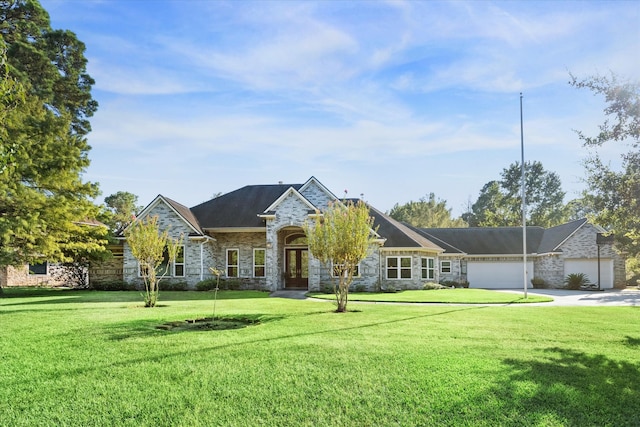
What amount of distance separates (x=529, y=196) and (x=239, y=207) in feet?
168

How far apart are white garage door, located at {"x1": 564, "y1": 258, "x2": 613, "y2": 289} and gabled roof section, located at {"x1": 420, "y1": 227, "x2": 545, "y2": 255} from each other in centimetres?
310

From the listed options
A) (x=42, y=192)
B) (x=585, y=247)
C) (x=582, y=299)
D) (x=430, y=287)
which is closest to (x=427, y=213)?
(x=585, y=247)

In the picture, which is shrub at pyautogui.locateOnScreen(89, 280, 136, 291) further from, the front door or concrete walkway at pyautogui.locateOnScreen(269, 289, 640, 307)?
the front door

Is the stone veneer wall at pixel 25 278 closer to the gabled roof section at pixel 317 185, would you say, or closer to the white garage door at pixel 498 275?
the gabled roof section at pixel 317 185

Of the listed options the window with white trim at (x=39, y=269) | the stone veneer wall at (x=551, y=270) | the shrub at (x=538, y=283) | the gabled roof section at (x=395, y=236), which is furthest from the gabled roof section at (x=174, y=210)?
the stone veneer wall at (x=551, y=270)

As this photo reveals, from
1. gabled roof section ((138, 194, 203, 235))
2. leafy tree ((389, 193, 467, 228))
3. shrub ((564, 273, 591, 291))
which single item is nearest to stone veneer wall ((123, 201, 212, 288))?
gabled roof section ((138, 194, 203, 235))

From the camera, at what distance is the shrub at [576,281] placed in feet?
111

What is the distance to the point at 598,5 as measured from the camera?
1059 centimetres

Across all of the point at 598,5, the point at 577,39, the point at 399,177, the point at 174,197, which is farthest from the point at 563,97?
the point at 174,197

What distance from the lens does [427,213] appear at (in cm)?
5706

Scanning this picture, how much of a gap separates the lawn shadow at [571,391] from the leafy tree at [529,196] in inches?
2291

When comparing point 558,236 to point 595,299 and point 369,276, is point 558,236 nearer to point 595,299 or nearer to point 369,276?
point 595,299

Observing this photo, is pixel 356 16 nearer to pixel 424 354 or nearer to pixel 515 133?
pixel 424 354

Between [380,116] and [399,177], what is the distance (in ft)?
42.4
